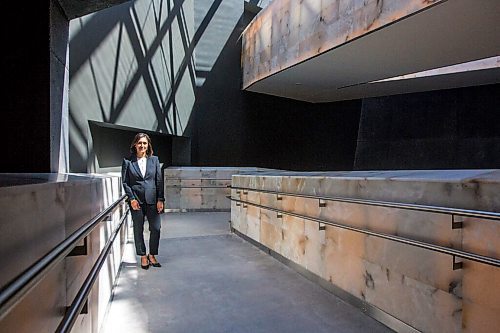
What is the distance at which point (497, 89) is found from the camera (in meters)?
10.1

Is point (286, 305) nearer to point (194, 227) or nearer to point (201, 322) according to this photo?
→ point (201, 322)

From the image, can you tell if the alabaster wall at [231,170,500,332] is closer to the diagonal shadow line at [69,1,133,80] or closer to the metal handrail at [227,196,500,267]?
the metal handrail at [227,196,500,267]

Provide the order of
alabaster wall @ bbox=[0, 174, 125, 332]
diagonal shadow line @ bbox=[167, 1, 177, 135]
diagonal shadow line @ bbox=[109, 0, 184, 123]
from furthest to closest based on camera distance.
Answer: diagonal shadow line @ bbox=[167, 1, 177, 135], diagonal shadow line @ bbox=[109, 0, 184, 123], alabaster wall @ bbox=[0, 174, 125, 332]

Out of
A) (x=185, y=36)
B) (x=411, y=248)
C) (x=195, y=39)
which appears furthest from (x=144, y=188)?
(x=195, y=39)

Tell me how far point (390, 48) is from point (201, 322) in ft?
21.3

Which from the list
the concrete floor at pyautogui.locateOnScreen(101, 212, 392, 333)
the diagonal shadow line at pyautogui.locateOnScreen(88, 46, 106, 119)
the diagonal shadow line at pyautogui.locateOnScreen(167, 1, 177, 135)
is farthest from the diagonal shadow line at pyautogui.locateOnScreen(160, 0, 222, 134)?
the concrete floor at pyautogui.locateOnScreen(101, 212, 392, 333)

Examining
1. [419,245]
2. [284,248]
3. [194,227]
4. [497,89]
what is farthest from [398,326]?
[497,89]

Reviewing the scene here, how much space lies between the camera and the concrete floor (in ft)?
10.2

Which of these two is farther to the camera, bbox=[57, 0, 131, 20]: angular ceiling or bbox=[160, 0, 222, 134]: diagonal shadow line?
bbox=[160, 0, 222, 134]: diagonal shadow line

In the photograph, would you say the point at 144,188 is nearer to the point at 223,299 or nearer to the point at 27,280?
the point at 223,299

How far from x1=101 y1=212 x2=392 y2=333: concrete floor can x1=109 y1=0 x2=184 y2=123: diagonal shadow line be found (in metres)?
2.93

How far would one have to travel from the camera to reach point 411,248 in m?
2.78

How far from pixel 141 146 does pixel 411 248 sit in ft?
11.1

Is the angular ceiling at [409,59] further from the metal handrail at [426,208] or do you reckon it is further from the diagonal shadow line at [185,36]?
the metal handrail at [426,208]
